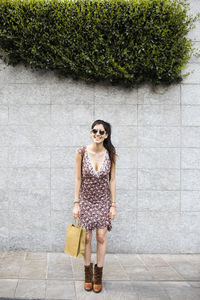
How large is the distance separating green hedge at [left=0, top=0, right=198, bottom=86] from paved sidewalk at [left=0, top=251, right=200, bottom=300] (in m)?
2.94

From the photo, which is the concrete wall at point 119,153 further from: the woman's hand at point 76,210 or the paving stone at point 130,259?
the woman's hand at point 76,210

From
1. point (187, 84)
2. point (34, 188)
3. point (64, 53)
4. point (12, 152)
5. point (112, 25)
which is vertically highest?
point (112, 25)

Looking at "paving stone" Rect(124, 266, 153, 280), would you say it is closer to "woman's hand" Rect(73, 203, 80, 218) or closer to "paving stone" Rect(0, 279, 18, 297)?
"woman's hand" Rect(73, 203, 80, 218)

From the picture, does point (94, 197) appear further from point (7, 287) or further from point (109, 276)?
point (7, 287)

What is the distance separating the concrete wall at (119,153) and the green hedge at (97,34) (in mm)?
339

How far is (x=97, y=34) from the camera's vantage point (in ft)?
15.5

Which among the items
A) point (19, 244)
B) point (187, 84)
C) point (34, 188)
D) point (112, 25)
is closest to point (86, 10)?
point (112, 25)

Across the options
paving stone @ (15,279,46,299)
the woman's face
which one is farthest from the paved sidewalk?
the woman's face

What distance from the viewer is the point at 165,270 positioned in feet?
14.2

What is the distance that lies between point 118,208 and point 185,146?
1.54 meters

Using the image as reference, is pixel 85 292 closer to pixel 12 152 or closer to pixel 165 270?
pixel 165 270

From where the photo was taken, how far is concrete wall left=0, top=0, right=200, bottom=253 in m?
4.99

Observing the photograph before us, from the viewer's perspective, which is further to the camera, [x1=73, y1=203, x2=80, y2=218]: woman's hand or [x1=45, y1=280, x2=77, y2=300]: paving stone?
[x1=73, y1=203, x2=80, y2=218]: woman's hand

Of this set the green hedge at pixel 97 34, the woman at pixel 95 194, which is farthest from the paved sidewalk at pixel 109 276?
the green hedge at pixel 97 34
